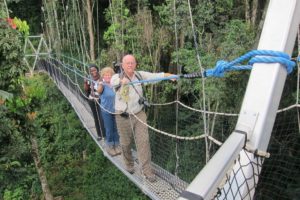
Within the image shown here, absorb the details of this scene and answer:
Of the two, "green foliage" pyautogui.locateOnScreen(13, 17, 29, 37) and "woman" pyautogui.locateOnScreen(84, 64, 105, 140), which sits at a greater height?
"green foliage" pyautogui.locateOnScreen(13, 17, 29, 37)

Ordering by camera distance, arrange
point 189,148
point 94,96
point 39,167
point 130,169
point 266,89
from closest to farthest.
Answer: point 266,89 < point 130,169 < point 94,96 < point 189,148 < point 39,167

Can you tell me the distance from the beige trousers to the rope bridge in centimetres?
10

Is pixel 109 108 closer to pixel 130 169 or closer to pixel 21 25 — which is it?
pixel 130 169

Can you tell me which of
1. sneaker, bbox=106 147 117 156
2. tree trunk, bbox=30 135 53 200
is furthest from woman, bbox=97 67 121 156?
tree trunk, bbox=30 135 53 200

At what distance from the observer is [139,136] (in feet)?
6.42

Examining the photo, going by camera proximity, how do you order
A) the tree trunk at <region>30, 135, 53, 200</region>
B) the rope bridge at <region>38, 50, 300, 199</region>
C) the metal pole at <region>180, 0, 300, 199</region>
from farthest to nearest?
the tree trunk at <region>30, 135, 53, 200</region> < the rope bridge at <region>38, 50, 300, 199</region> < the metal pole at <region>180, 0, 300, 199</region>

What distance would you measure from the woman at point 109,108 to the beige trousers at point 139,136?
0.47m

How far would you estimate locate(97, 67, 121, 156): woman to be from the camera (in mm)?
2497

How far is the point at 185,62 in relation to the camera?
129 inches

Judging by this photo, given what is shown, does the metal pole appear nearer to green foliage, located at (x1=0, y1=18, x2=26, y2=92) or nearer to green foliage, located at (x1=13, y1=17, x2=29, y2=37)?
green foliage, located at (x1=0, y1=18, x2=26, y2=92)

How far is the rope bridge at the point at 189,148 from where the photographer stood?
151 centimetres

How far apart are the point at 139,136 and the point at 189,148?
1281 mm

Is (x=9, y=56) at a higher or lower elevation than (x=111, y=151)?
higher

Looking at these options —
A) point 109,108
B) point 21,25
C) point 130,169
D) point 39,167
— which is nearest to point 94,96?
point 109,108
